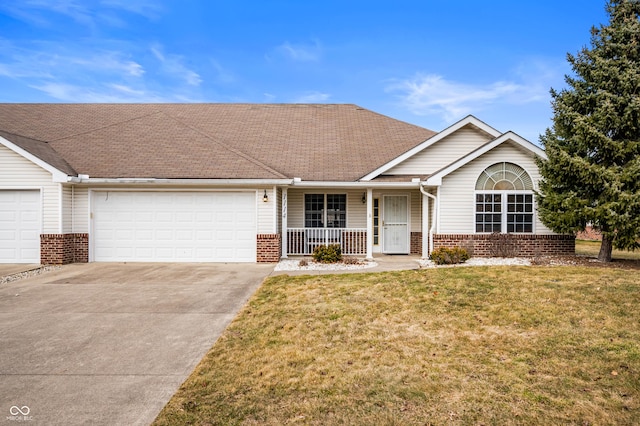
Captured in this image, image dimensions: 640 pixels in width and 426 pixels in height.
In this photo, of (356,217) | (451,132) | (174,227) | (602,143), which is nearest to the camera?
(602,143)

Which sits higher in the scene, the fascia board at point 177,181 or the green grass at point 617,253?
the fascia board at point 177,181

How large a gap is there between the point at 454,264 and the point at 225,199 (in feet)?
25.4

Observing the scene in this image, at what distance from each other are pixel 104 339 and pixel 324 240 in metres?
9.57

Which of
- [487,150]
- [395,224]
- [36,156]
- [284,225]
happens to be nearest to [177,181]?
[284,225]

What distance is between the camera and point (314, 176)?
14.1 meters

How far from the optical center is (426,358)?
487cm

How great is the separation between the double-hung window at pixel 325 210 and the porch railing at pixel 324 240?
0.87m

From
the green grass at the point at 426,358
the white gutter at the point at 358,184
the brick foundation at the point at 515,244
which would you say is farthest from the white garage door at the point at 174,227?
the brick foundation at the point at 515,244

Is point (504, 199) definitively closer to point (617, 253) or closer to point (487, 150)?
point (487, 150)

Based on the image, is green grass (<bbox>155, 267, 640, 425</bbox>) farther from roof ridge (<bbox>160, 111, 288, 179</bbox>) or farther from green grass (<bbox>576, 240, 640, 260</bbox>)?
green grass (<bbox>576, 240, 640, 260</bbox>)

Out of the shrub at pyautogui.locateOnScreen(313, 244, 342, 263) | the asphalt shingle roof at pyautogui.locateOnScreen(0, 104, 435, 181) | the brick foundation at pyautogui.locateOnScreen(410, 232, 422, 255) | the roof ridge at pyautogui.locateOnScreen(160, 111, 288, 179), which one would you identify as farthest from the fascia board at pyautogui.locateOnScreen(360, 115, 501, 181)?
the roof ridge at pyautogui.locateOnScreen(160, 111, 288, 179)

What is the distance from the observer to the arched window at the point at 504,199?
13.0 m

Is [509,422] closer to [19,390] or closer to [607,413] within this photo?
[607,413]

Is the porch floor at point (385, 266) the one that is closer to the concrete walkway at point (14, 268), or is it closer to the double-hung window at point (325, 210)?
the double-hung window at point (325, 210)
